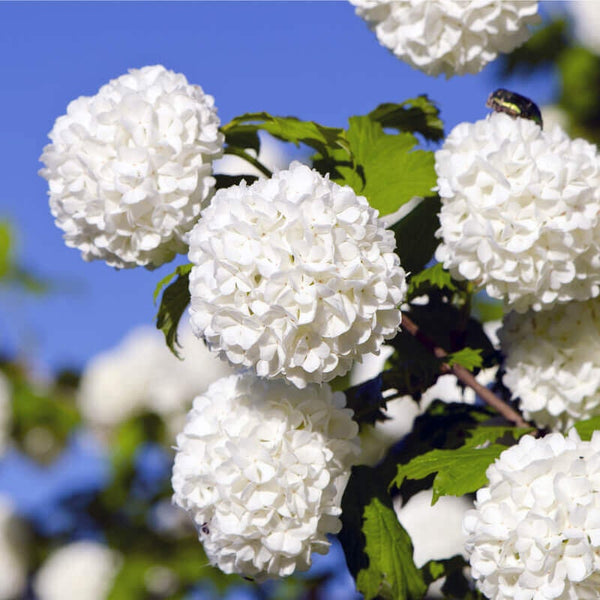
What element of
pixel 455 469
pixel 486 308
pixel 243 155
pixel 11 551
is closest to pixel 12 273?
pixel 11 551

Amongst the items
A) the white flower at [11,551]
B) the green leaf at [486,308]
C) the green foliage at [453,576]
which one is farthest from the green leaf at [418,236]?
the white flower at [11,551]

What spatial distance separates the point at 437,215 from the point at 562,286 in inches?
8.2

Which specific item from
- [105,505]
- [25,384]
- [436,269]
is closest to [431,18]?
[436,269]

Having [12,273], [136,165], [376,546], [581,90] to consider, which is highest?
[136,165]

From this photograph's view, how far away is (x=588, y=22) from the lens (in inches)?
173

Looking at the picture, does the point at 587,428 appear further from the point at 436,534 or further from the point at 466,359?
the point at 436,534

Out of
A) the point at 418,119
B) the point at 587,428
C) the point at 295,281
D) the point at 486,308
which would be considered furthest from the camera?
the point at 486,308

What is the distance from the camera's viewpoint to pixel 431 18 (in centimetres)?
166

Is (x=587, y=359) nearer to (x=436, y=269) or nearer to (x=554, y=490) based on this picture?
(x=436, y=269)

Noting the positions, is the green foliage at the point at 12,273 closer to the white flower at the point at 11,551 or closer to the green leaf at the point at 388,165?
the white flower at the point at 11,551

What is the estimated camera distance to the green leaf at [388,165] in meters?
1.54

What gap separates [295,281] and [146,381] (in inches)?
158

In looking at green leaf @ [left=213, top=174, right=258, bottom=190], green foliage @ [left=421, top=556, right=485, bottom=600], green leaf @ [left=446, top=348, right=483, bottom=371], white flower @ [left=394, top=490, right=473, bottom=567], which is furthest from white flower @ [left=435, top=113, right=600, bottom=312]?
white flower @ [left=394, top=490, right=473, bottom=567]

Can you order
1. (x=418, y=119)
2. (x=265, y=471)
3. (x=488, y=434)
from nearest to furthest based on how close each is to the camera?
(x=265, y=471)
(x=488, y=434)
(x=418, y=119)
